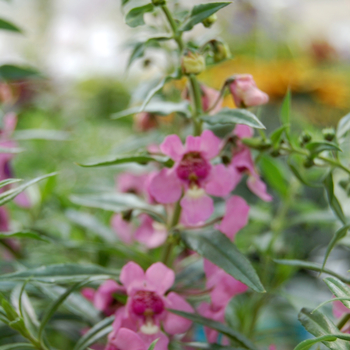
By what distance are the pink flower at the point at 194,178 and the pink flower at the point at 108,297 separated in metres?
0.12

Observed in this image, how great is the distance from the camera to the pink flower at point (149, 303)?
0.44 metres

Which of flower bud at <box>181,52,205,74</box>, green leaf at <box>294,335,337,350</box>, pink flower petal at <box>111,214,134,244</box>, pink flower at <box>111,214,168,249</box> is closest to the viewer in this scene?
green leaf at <box>294,335,337,350</box>

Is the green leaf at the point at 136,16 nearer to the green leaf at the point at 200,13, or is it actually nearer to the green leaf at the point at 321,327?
the green leaf at the point at 200,13

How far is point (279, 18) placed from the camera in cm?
305

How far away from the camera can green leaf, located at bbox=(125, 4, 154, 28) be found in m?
0.44

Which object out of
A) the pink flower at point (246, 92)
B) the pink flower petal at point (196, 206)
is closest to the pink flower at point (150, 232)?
the pink flower petal at point (196, 206)

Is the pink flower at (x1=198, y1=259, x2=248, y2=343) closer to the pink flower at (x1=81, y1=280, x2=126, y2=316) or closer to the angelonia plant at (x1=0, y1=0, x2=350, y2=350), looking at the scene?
the angelonia plant at (x1=0, y1=0, x2=350, y2=350)

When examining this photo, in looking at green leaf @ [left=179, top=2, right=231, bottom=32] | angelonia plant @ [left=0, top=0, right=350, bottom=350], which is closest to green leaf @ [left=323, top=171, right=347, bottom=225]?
angelonia plant @ [left=0, top=0, right=350, bottom=350]

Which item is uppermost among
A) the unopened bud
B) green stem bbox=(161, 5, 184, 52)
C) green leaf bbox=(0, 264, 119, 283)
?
the unopened bud

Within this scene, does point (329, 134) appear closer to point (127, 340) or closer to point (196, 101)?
point (196, 101)

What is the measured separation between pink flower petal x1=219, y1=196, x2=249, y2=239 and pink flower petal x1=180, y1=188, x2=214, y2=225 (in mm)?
31

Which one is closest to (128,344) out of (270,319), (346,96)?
(270,319)

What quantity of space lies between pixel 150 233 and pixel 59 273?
16cm

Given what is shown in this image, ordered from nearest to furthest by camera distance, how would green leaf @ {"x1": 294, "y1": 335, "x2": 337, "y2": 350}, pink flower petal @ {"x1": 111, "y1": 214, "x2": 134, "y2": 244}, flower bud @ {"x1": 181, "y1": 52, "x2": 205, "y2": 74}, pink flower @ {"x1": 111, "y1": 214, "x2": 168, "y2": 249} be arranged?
green leaf @ {"x1": 294, "y1": 335, "x2": 337, "y2": 350}
flower bud @ {"x1": 181, "y1": 52, "x2": 205, "y2": 74}
pink flower @ {"x1": 111, "y1": 214, "x2": 168, "y2": 249}
pink flower petal @ {"x1": 111, "y1": 214, "x2": 134, "y2": 244}
